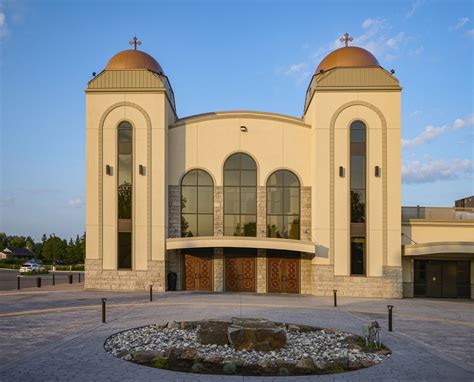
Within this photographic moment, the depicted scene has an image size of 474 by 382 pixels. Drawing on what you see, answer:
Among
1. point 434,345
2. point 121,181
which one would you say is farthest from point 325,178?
point 434,345

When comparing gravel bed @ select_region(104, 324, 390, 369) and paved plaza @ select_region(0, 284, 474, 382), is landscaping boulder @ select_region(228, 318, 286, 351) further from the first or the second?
paved plaza @ select_region(0, 284, 474, 382)

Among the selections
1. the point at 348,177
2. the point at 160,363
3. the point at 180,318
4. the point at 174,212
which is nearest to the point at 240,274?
the point at 174,212

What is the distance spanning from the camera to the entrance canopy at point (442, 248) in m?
21.4

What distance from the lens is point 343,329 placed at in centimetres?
1267

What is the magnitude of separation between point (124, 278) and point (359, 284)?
500 inches

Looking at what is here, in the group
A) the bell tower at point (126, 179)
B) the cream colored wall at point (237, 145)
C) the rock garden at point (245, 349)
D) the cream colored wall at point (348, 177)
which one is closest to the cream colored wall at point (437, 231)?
the cream colored wall at point (348, 177)

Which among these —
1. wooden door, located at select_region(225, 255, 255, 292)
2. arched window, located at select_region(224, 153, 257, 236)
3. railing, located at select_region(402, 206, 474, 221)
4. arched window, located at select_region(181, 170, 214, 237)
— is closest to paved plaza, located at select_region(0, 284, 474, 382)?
wooden door, located at select_region(225, 255, 255, 292)

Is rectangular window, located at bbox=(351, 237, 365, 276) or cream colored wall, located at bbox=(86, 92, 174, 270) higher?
cream colored wall, located at bbox=(86, 92, 174, 270)

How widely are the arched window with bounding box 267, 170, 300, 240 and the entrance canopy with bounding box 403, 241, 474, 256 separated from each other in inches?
247

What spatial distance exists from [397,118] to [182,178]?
1263cm

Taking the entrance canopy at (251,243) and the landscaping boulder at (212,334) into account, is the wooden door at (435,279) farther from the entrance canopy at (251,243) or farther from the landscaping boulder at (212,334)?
the landscaping boulder at (212,334)

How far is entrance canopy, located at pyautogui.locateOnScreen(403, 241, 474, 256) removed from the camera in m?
21.4

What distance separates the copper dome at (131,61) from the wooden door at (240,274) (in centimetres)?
1228

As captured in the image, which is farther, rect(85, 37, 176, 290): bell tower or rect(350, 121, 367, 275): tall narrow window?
rect(85, 37, 176, 290): bell tower
